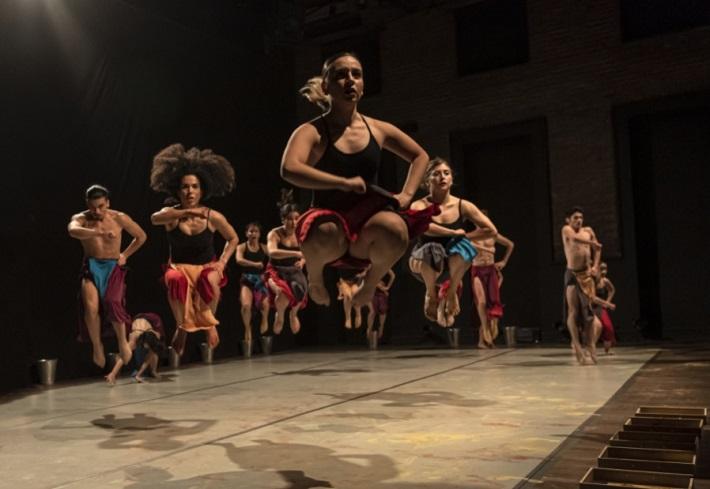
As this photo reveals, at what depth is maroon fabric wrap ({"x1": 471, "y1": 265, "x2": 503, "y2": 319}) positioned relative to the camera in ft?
29.7

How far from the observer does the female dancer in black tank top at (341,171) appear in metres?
3.04

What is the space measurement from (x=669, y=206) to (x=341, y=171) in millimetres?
7761

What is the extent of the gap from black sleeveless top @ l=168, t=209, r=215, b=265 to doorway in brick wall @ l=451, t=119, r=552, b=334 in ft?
19.9

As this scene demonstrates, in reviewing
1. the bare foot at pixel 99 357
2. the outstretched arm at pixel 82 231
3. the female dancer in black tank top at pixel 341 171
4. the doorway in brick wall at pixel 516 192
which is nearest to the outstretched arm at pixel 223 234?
the bare foot at pixel 99 357

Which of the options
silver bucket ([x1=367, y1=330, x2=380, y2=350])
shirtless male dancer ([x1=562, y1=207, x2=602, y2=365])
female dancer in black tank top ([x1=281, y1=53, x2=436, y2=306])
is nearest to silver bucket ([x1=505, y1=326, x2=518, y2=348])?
silver bucket ([x1=367, y1=330, x2=380, y2=350])

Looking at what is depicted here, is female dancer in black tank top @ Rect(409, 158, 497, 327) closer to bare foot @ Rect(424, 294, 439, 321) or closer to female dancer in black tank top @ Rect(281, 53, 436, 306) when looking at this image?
bare foot @ Rect(424, 294, 439, 321)

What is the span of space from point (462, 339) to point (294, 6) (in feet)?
17.7

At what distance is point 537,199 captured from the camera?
10203mm

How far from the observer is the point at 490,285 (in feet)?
30.3

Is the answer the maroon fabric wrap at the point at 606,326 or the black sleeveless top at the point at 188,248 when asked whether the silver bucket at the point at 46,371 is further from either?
the maroon fabric wrap at the point at 606,326

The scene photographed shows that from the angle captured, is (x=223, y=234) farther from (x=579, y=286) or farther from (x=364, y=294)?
(x=579, y=286)

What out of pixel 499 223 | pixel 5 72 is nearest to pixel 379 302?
pixel 499 223

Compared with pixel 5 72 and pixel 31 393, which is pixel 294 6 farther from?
pixel 31 393

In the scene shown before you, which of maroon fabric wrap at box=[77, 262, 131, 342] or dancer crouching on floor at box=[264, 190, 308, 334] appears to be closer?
maroon fabric wrap at box=[77, 262, 131, 342]
